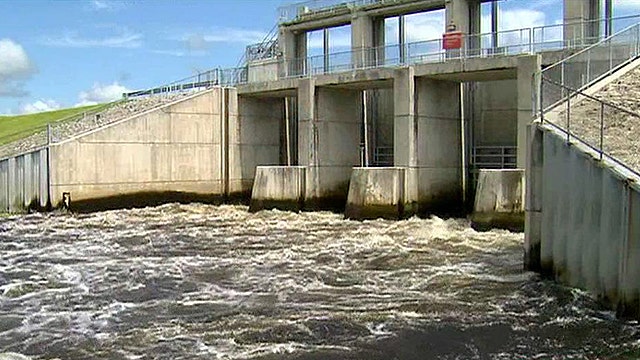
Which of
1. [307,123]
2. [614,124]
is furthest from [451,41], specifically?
[614,124]

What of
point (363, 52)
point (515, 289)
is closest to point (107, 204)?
point (363, 52)

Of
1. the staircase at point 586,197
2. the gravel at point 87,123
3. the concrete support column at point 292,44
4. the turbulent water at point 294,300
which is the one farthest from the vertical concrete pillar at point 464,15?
the staircase at point 586,197

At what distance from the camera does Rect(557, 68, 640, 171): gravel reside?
44.1ft

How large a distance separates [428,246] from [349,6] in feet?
64.3

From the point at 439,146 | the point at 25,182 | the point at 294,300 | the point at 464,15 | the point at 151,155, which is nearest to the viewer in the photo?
the point at 294,300

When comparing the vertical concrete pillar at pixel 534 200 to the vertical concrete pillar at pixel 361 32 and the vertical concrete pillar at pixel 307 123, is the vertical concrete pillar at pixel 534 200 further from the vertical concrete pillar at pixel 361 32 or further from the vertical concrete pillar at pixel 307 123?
the vertical concrete pillar at pixel 361 32

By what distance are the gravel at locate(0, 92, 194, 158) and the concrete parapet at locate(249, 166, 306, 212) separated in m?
6.02

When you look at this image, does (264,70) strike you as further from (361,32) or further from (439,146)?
(439,146)

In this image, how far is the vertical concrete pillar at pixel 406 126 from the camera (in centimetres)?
2648

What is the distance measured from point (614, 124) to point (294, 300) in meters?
7.34

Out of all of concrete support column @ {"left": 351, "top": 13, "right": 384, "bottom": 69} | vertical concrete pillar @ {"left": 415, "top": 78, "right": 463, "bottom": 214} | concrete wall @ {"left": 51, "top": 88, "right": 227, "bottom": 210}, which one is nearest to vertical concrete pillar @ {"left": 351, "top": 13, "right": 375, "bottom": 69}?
concrete support column @ {"left": 351, "top": 13, "right": 384, "bottom": 69}

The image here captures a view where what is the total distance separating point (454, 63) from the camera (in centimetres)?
2542

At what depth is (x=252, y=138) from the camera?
1347 inches

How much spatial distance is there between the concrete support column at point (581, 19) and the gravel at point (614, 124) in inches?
342
